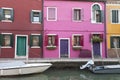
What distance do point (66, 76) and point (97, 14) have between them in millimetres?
10445

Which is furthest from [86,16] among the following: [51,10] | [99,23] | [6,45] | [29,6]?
[6,45]

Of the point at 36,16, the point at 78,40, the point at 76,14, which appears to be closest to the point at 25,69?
the point at 36,16

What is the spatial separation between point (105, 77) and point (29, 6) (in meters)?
11.1

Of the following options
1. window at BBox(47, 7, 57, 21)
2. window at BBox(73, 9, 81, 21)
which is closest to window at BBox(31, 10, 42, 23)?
window at BBox(47, 7, 57, 21)

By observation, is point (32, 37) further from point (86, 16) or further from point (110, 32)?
point (110, 32)

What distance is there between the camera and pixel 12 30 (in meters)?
29.2

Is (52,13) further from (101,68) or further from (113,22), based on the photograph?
(101,68)

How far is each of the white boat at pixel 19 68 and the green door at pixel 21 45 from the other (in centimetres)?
650

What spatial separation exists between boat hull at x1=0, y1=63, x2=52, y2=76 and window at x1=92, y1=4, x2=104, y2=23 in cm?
980

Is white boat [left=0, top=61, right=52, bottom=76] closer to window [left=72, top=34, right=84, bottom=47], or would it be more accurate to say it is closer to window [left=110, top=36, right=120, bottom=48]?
window [left=72, top=34, right=84, bottom=47]

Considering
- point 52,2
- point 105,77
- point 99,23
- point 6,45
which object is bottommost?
point 105,77

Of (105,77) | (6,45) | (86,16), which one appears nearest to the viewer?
(105,77)

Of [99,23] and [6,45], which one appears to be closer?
[6,45]

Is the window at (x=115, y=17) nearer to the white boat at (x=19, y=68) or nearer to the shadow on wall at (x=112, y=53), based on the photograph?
the shadow on wall at (x=112, y=53)
